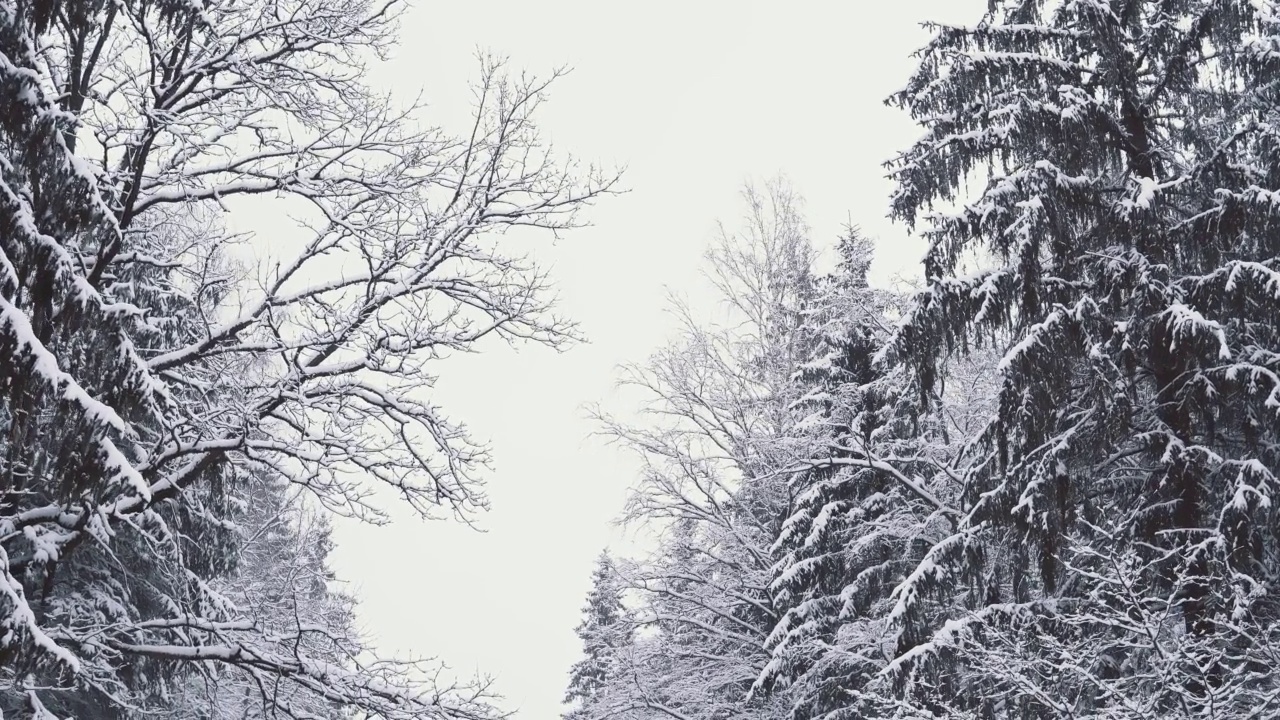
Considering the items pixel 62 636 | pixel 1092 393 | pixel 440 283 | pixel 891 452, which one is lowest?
pixel 62 636

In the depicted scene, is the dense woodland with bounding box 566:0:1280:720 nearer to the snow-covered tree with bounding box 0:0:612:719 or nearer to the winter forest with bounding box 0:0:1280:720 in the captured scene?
the winter forest with bounding box 0:0:1280:720

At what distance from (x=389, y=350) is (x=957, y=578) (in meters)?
6.27

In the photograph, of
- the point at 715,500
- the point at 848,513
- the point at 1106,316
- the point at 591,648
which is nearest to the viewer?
the point at 1106,316

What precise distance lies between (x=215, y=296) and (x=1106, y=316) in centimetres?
781

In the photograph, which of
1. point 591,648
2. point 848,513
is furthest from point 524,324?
point 591,648

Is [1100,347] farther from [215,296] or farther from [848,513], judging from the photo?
[215,296]

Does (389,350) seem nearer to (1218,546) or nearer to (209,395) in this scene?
(209,395)

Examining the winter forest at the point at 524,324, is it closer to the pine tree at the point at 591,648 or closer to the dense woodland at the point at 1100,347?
the dense woodland at the point at 1100,347

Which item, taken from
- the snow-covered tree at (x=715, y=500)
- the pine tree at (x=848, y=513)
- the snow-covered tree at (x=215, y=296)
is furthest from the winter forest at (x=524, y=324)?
the snow-covered tree at (x=715, y=500)

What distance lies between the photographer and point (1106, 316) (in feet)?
23.9

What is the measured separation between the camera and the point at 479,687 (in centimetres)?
646

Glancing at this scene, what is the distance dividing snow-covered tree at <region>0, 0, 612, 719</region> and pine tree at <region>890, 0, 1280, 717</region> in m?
3.53

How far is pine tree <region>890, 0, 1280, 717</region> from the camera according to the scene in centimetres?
661

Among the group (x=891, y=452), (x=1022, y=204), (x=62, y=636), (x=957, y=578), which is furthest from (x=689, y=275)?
(x=62, y=636)
